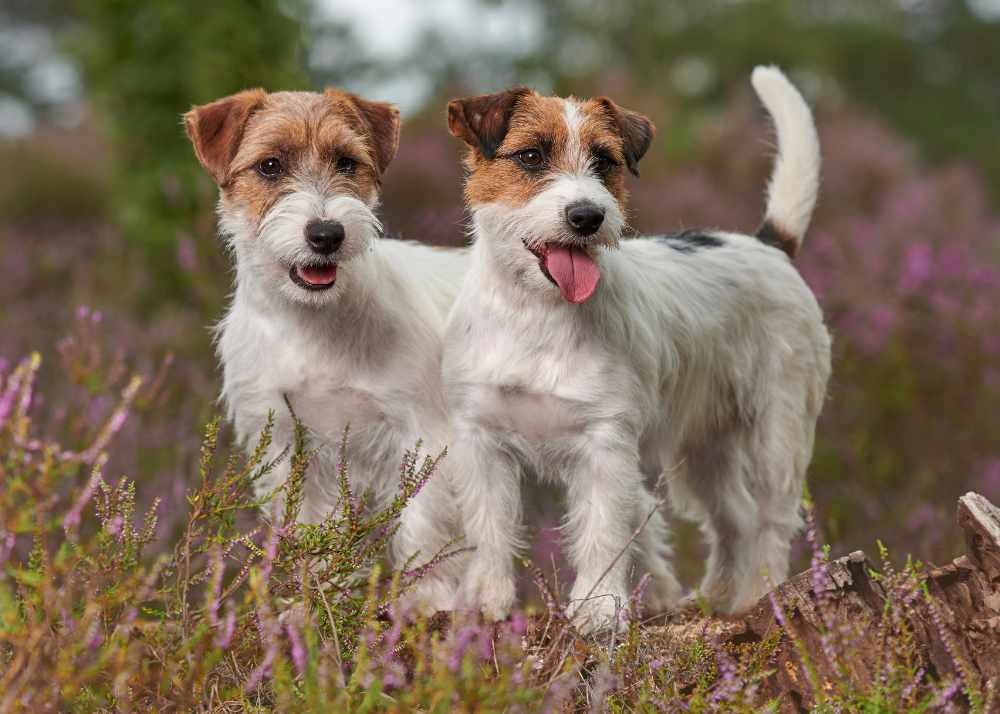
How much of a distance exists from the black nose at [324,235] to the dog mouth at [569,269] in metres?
0.60

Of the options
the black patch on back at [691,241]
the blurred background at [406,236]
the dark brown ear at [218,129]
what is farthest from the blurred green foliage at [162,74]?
the dark brown ear at [218,129]

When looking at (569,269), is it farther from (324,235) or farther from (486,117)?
(324,235)

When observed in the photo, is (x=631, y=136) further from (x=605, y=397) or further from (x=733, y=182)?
(x=733, y=182)

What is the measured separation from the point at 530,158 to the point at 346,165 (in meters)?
0.70

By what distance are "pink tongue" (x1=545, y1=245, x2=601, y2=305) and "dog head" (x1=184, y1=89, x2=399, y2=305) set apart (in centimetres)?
62

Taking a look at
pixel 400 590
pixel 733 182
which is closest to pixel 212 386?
pixel 400 590

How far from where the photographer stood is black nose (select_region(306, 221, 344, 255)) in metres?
3.68

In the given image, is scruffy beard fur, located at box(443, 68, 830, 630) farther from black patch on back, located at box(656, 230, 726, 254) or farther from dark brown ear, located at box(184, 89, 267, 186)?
dark brown ear, located at box(184, 89, 267, 186)

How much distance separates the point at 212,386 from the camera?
266 inches

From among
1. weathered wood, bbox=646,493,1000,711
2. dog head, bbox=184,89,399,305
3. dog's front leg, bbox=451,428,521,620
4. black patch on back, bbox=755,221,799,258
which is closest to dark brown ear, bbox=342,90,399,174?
dog head, bbox=184,89,399,305

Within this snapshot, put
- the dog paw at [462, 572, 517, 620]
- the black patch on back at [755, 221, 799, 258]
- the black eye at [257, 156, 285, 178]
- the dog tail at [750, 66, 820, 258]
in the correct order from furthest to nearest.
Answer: the black patch on back at [755, 221, 799, 258]
the dog tail at [750, 66, 820, 258]
the black eye at [257, 156, 285, 178]
the dog paw at [462, 572, 517, 620]

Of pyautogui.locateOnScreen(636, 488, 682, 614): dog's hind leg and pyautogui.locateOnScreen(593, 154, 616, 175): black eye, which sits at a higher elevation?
pyautogui.locateOnScreen(593, 154, 616, 175): black eye

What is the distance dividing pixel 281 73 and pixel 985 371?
5236 millimetres

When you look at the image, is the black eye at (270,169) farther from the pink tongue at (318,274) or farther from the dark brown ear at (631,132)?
the dark brown ear at (631,132)
